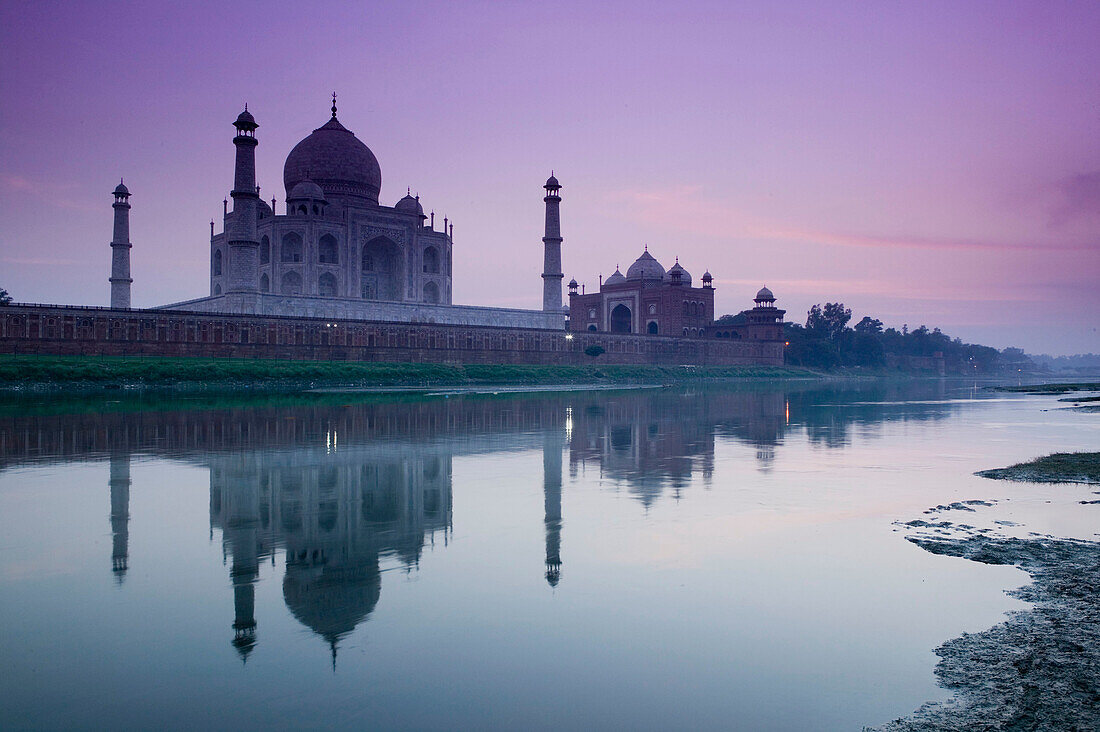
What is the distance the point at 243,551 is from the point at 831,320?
106461 mm

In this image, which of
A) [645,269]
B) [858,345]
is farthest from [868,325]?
[645,269]

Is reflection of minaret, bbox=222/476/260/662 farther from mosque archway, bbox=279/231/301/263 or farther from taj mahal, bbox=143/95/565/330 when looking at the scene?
mosque archway, bbox=279/231/301/263

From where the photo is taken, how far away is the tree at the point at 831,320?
107 metres

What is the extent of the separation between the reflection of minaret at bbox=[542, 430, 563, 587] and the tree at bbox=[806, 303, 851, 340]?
94.0 metres

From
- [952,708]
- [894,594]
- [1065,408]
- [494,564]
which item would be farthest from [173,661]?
[1065,408]

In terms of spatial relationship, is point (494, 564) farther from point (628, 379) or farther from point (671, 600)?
point (628, 379)

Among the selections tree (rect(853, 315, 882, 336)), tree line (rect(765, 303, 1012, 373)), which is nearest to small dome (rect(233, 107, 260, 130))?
tree line (rect(765, 303, 1012, 373))

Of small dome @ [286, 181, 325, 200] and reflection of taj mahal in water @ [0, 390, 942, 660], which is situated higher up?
small dome @ [286, 181, 325, 200]

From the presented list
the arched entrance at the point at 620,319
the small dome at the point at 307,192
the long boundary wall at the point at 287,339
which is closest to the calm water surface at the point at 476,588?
the long boundary wall at the point at 287,339

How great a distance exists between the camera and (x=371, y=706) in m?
4.81

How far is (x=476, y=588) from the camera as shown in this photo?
715cm

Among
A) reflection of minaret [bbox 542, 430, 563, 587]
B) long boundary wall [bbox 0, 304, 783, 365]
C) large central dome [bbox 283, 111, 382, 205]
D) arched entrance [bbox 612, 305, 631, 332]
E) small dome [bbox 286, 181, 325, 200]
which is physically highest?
large central dome [bbox 283, 111, 382, 205]

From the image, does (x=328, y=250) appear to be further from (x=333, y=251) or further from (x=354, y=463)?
(x=354, y=463)

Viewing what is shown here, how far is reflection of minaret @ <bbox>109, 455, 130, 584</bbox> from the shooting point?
25.7 feet
